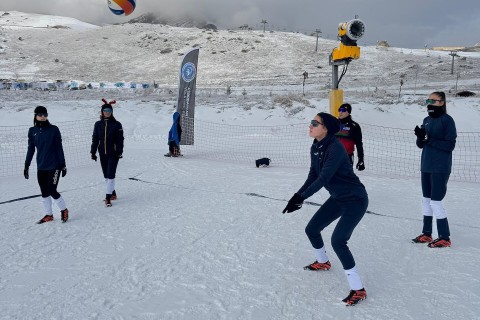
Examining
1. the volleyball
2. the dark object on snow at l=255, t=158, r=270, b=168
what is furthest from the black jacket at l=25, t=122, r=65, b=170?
the volleyball

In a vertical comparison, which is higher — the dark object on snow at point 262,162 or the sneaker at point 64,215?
the dark object on snow at point 262,162

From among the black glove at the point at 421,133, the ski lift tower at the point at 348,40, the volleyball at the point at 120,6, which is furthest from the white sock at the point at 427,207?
the volleyball at the point at 120,6

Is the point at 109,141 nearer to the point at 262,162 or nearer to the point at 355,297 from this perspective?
the point at 262,162

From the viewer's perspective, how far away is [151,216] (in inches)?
261

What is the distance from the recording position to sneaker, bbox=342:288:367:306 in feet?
12.4

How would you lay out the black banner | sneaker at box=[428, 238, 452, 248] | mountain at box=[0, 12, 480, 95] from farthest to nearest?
mountain at box=[0, 12, 480, 95]
the black banner
sneaker at box=[428, 238, 452, 248]

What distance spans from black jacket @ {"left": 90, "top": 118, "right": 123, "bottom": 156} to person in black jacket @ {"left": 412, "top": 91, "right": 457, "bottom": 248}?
5058 mm

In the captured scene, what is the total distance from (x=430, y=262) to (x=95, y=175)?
315 inches

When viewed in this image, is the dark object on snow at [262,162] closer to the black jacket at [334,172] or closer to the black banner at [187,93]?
the black banner at [187,93]

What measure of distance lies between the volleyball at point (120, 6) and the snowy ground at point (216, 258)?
21.1ft

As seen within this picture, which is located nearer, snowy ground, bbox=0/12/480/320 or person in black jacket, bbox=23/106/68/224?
snowy ground, bbox=0/12/480/320

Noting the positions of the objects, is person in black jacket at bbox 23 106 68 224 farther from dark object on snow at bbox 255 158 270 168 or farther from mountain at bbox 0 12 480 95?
mountain at bbox 0 12 480 95

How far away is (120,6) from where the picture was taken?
12.8 meters

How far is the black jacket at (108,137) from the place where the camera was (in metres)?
7.30
